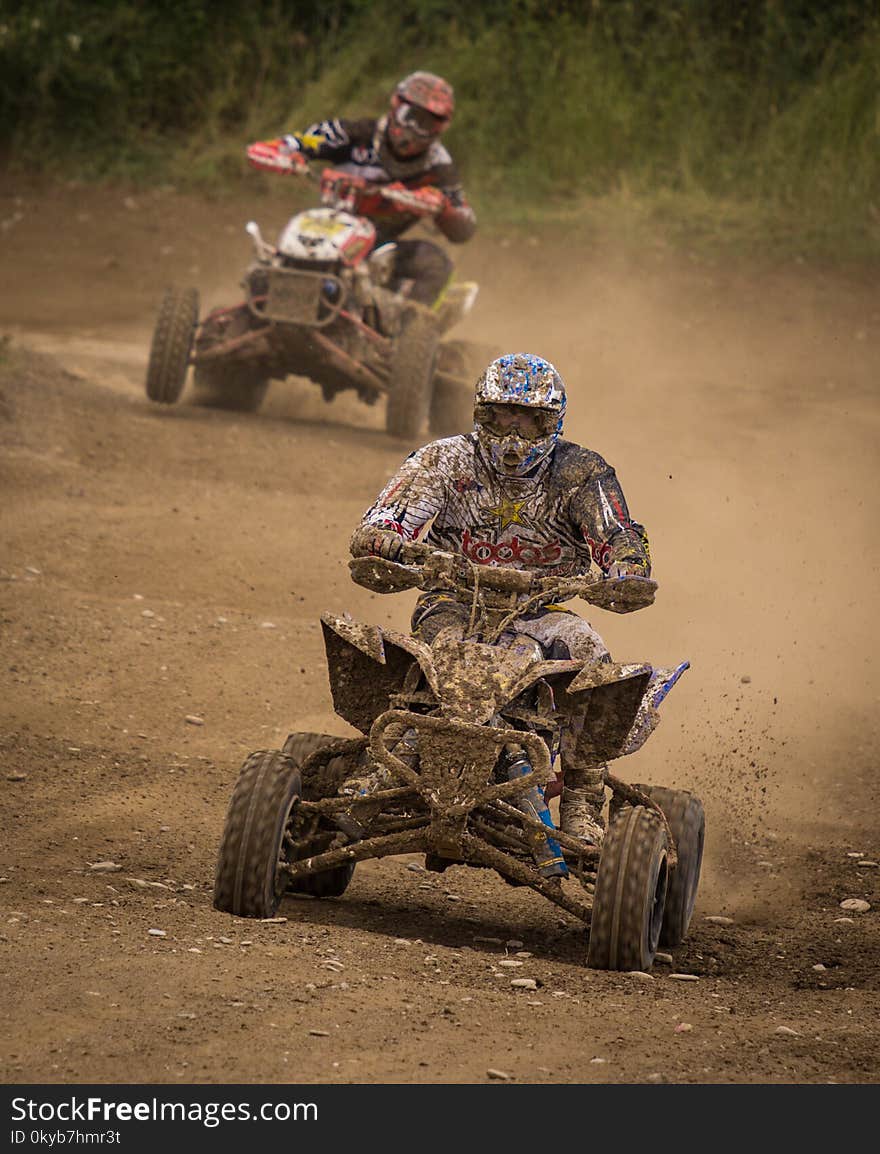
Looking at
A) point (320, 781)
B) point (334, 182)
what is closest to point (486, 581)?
point (320, 781)

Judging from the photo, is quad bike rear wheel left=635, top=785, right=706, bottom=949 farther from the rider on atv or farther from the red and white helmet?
the red and white helmet

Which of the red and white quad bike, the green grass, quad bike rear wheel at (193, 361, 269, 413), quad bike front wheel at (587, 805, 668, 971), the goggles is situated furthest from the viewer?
the green grass

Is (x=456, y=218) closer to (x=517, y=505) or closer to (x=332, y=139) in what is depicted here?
(x=332, y=139)

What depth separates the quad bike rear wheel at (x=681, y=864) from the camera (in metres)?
6.14

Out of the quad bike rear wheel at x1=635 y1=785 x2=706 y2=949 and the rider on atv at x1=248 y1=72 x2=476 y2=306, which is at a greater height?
the rider on atv at x1=248 y1=72 x2=476 y2=306

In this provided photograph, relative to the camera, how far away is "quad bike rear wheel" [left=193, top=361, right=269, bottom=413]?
14.3 meters

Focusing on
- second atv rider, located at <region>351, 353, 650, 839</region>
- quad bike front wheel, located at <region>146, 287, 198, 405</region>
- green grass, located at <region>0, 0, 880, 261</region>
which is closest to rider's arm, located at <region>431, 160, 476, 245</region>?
quad bike front wheel, located at <region>146, 287, 198, 405</region>

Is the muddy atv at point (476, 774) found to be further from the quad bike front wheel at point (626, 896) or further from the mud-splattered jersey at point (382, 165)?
the mud-splattered jersey at point (382, 165)

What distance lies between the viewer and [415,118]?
13.4 m

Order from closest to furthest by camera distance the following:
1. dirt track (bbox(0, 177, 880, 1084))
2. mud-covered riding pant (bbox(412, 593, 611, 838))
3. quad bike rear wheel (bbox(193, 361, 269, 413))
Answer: dirt track (bbox(0, 177, 880, 1084)), mud-covered riding pant (bbox(412, 593, 611, 838)), quad bike rear wheel (bbox(193, 361, 269, 413))

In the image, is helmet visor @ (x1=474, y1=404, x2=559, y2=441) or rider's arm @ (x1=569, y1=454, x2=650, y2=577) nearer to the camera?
rider's arm @ (x1=569, y1=454, x2=650, y2=577)

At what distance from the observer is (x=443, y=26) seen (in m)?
23.2

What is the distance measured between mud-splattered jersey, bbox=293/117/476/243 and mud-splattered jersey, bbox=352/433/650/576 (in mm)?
7546

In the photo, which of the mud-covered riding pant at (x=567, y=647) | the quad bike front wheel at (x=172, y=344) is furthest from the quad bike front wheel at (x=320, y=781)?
the quad bike front wheel at (x=172, y=344)
